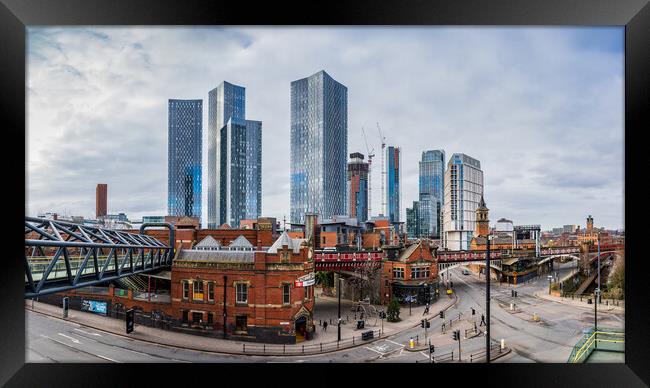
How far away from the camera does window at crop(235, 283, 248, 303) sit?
1341cm

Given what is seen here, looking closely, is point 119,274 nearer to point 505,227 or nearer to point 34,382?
point 34,382

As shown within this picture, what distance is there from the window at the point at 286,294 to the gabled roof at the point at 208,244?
4256 mm

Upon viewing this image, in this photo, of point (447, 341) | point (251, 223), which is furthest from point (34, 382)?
point (447, 341)

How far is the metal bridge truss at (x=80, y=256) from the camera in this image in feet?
25.3

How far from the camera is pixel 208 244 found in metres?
15.2

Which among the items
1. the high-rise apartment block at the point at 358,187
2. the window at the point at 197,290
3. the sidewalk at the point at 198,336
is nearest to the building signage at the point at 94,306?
the sidewalk at the point at 198,336

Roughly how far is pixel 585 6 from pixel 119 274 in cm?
1637

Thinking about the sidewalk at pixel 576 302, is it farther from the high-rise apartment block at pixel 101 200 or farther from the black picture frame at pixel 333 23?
the high-rise apartment block at pixel 101 200

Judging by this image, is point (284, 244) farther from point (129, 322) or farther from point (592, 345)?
point (592, 345)

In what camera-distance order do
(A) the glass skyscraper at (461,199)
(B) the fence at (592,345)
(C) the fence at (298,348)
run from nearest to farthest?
(B) the fence at (592,345)
(C) the fence at (298,348)
(A) the glass skyscraper at (461,199)

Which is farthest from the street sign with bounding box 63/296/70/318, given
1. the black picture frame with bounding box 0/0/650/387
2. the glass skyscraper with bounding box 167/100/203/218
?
the black picture frame with bounding box 0/0/650/387

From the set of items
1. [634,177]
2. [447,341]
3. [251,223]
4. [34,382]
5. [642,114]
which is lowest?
[447,341]

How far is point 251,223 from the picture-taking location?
18203 mm

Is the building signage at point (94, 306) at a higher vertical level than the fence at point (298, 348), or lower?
higher
